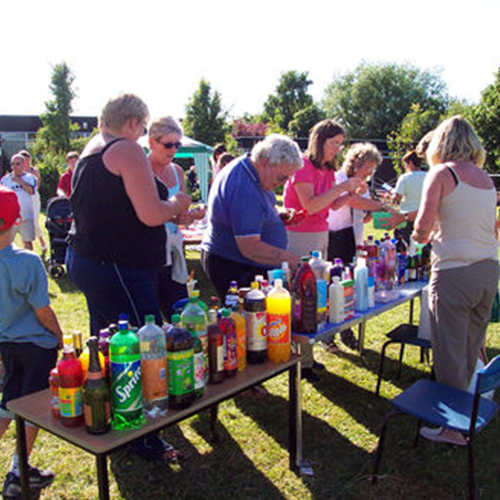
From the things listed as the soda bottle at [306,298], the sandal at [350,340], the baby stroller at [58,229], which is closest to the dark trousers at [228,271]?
the soda bottle at [306,298]

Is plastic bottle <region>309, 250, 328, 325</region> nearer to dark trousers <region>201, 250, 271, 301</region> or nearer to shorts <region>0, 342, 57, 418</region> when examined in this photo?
dark trousers <region>201, 250, 271, 301</region>

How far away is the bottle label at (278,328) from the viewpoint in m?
2.38

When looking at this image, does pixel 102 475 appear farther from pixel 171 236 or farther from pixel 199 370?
pixel 171 236

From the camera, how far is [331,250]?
4.48 meters

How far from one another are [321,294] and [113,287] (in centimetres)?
107

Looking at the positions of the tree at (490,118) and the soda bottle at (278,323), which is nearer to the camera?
the soda bottle at (278,323)

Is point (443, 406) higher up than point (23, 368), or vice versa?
point (23, 368)

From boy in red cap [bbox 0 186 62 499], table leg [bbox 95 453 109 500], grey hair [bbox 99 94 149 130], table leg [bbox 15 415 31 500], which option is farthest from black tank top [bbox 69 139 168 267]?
table leg [bbox 95 453 109 500]

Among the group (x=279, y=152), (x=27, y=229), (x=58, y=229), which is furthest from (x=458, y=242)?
(x=27, y=229)

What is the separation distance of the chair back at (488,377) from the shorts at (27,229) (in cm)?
683

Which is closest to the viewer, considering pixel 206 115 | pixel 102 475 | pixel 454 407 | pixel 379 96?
pixel 102 475

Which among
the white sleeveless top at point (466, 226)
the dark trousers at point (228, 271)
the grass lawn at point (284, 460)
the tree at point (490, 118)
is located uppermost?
the tree at point (490, 118)

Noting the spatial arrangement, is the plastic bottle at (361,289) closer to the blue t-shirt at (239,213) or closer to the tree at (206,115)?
the blue t-shirt at (239,213)

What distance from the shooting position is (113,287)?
7.81ft
